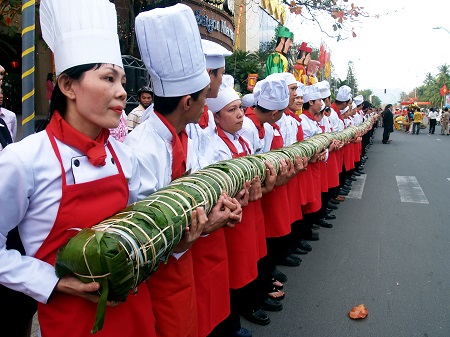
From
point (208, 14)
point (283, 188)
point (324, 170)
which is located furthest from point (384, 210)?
point (208, 14)

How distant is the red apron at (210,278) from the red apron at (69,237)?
27.7 inches

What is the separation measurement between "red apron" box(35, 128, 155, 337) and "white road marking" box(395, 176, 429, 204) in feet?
24.1

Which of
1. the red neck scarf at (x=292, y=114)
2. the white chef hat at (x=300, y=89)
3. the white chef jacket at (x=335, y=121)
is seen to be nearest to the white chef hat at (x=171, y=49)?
the red neck scarf at (x=292, y=114)

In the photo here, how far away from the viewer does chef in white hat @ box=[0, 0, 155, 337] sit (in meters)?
1.39

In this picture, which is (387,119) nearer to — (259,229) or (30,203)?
(259,229)

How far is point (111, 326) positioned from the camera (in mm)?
1521

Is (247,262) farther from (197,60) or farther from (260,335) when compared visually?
(197,60)

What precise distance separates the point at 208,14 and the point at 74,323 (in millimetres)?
13527

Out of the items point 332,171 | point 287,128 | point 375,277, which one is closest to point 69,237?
point 375,277

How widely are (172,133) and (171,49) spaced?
0.41 meters

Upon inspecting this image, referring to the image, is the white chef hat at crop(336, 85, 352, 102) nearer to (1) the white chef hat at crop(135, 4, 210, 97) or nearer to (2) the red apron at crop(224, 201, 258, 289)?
(2) the red apron at crop(224, 201, 258, 289)

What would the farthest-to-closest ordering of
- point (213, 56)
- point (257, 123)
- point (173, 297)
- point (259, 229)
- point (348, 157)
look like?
point (348, 157) < point (257, 123) < point (259, 229) < point (213, 56) < point (173, 297)

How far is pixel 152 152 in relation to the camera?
194 cm

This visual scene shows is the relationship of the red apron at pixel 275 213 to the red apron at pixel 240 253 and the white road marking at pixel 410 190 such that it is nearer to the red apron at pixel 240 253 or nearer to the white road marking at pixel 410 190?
the red apron at pixel 240 253
